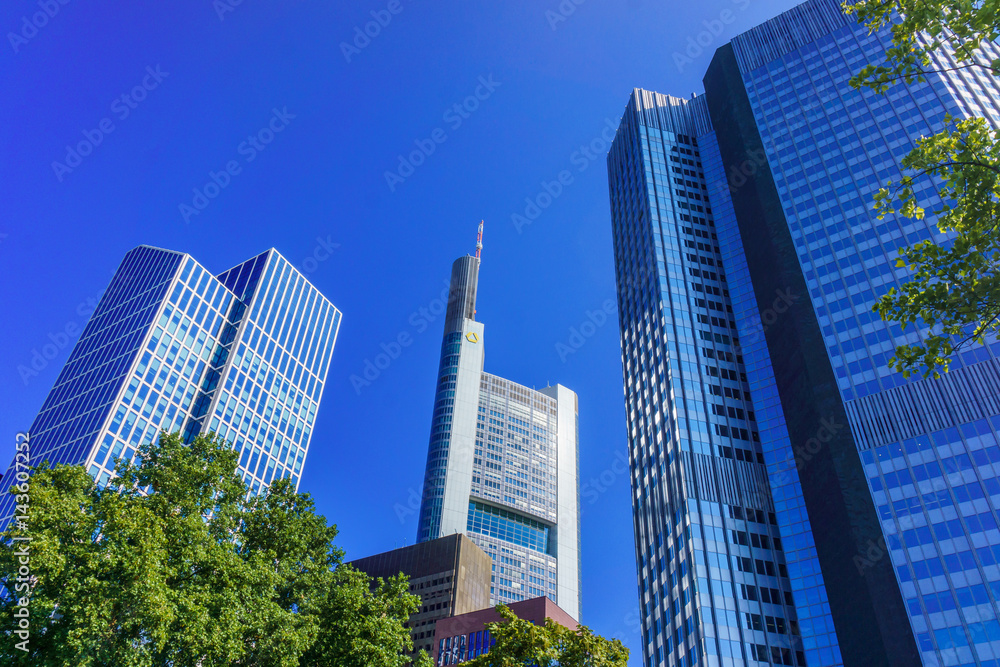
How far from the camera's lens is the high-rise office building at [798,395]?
6234 centimetres

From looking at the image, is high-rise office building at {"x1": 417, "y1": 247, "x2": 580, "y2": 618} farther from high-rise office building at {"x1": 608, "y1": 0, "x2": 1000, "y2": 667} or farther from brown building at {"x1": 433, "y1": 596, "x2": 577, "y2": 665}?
high-rise office building at {"x1": 608, "y1": 0, "x2": 1000, "y2": 667}

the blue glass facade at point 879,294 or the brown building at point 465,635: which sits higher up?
the blue glass facade at point 879,294

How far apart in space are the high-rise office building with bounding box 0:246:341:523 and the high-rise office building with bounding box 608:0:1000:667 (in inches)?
2527

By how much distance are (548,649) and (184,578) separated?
13085 millimetres

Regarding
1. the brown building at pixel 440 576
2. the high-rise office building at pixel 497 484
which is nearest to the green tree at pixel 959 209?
the brown building at pixel 440 576

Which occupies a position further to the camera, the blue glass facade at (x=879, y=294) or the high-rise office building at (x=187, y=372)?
the high-rise office building at (x=187, y=372)

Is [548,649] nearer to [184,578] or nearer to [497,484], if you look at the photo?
[184,578]

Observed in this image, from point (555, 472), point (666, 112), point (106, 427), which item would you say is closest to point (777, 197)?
point (666, 112)

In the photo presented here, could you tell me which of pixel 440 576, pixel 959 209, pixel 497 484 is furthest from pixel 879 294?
pixel 497 484

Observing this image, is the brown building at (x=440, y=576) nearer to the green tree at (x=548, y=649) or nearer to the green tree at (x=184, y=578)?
the green tree at (x=548, y=649)

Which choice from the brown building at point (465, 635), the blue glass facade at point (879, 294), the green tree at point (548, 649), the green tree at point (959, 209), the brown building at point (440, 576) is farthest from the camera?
the brown building at point (440, 576)

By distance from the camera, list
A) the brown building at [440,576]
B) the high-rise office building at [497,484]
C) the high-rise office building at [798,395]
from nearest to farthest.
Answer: the high-rise office building at [798,395] < the brown building at [440,576] < the high-rise office building at [497,484]

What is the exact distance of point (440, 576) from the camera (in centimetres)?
11194

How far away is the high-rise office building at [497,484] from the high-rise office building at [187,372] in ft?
150
